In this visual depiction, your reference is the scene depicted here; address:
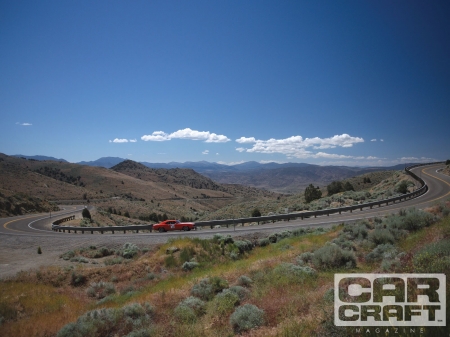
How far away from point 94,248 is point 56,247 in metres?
4.51

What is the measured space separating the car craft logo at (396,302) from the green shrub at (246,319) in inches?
71.9

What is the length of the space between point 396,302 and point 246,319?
128 inches

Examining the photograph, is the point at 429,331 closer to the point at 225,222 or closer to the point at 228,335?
the point at 228,335

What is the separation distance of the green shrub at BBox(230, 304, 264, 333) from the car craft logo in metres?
1.83

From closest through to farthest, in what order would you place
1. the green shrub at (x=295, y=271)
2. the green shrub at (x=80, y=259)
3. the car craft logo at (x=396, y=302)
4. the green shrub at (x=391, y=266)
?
the car craft logo at (x=396, y=302) → the green shrub at (x=391, y=266) → the green shrub at (x=295, y=271) → the green shrub at (x=80, y=259)

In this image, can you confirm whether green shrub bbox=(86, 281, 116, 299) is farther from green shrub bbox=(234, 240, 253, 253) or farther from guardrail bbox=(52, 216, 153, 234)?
guardrail bbox=(52, 216, 153, 234)

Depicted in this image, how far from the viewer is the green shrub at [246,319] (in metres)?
5.98

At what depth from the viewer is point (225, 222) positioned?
92.7ft

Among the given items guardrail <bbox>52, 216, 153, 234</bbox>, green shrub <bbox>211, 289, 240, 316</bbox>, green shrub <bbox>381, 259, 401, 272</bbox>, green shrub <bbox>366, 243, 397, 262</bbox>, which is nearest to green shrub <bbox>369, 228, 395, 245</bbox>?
green shrub <bbox>366, 243, 397, 262</bbox>

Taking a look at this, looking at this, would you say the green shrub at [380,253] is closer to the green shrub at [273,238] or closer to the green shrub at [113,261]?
the green shrub at [273,238]

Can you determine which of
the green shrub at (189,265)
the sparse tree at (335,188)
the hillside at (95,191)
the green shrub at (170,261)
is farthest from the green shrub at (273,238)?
the hillside at (95,191)

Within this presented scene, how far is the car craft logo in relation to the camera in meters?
4.44

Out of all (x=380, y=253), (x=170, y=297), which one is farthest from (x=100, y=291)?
(x=380, y=253)

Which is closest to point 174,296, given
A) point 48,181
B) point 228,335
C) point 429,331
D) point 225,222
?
point 228,335
